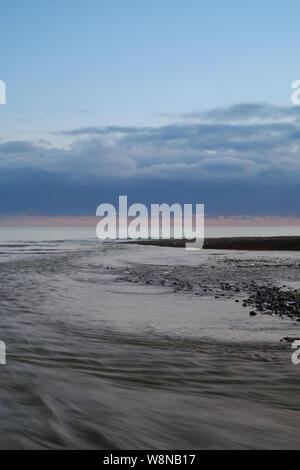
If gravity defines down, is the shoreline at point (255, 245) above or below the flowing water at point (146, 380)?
below

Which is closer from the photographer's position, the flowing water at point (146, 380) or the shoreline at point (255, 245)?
the flowing water at point (146, 380)

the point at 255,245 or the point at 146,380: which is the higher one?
the point at 146,380

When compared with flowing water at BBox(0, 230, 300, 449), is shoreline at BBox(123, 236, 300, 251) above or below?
below

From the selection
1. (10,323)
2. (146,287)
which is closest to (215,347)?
(10,323)

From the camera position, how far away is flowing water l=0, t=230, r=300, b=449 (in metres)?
5.01

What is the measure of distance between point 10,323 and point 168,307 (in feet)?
16.8

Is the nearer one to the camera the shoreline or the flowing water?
the flowing water

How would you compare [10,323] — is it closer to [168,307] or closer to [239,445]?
[168,307]

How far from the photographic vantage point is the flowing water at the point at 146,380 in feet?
16.4

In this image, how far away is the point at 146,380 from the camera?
22.6 ft

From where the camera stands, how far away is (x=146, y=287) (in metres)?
19.0

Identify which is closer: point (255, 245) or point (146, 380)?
point (146, 380)

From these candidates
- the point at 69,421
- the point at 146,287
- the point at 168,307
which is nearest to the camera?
the point at 69,421
